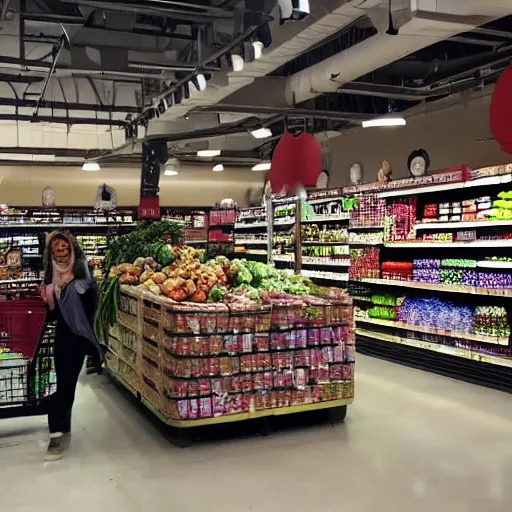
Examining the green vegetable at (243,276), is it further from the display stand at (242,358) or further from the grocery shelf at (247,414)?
the grocery shelf at (247,414)

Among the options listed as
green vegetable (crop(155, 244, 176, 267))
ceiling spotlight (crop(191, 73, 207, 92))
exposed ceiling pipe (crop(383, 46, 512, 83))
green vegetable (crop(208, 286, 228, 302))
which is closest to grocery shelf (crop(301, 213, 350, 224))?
exposed ceiling pipe (crop(383, 46, 512, 83))

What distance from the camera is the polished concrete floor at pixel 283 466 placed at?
3684 mm

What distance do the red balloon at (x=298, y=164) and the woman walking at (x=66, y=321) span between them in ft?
7.82

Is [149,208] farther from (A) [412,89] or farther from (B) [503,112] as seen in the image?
(B) [503,112]

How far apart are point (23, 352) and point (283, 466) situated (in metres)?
2.10

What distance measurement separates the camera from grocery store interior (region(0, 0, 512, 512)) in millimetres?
4195

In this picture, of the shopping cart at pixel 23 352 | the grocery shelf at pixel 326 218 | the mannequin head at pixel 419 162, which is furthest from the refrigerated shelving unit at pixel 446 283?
the shopping cart at pixel 23 352

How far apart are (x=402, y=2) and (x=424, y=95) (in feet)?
12.5

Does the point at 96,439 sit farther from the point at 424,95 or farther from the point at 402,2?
the point at 424,95

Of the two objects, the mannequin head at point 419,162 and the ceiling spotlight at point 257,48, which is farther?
the mannequin head at point 419,162

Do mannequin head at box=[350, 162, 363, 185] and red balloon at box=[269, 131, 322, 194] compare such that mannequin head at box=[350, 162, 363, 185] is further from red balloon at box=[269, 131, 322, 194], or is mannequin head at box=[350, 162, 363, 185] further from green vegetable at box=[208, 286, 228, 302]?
green vegetable at box=[208, 286, 228, 302]

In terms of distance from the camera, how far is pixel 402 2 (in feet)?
15.0

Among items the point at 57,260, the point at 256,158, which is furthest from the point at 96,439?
the point at 256,158

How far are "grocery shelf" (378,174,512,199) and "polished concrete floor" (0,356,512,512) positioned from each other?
2253 millimetres
